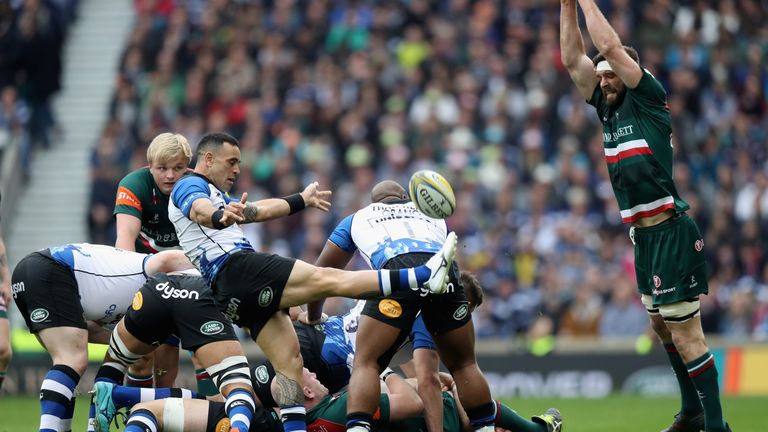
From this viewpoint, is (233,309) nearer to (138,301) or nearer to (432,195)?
(138,301)

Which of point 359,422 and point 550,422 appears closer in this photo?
point 359,422

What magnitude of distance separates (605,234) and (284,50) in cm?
705

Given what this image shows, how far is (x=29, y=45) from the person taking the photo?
20.9 meters

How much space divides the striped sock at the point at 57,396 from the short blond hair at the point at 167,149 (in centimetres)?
196

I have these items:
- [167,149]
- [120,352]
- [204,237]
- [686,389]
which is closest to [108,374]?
[120,352]

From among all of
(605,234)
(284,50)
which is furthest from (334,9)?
(605,234)

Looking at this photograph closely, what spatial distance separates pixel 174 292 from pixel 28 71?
45.1 feet

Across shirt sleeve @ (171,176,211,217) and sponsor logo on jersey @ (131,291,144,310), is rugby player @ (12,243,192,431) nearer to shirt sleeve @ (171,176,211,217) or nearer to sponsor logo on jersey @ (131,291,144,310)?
sponsor logo on jersey @ (131,291,144,310)

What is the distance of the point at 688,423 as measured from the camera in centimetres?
909

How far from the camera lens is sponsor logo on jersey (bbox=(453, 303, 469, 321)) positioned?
8503 millimetres

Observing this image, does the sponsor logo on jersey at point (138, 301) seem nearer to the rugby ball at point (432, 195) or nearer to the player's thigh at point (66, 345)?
the player's thigh at point (66, 345)

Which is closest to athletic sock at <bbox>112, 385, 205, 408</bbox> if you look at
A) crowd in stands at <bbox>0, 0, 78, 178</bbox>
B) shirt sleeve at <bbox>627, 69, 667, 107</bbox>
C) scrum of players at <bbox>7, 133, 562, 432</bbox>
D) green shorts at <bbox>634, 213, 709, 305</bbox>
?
scrum of players at <bbox>7, 133, 562, 432</bbox>

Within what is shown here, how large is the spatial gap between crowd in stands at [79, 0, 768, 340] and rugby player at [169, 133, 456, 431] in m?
9.32

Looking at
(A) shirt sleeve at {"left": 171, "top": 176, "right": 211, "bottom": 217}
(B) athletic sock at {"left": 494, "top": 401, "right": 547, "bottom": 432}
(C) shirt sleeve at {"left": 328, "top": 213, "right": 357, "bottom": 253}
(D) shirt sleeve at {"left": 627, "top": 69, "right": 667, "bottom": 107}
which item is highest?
(D) shirt sleeve at {"left": 627, "top": 69, "right": 667, "bottom": 107}
